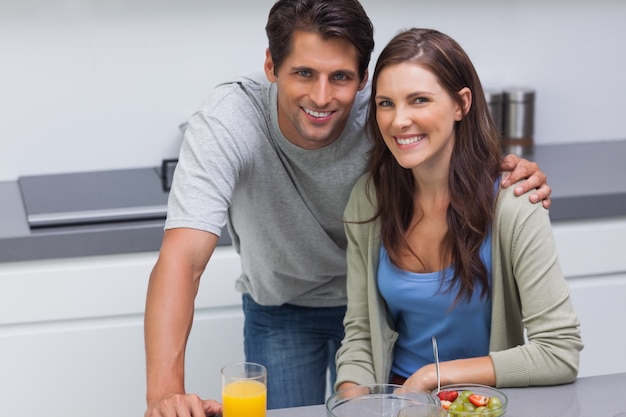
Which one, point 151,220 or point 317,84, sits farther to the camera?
point 151,220

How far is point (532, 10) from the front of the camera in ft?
9.46

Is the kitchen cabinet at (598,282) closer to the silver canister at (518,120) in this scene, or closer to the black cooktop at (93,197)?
the silver canister at (518,120)

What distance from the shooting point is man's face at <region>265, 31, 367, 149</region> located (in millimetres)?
1687

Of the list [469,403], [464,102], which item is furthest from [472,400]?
[464,102]

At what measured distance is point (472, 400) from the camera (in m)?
1.27

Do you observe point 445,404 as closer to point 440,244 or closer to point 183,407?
point 183,407

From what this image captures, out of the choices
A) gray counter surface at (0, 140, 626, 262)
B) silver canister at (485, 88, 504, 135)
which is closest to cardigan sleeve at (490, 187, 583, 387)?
gray counter surface at (0, 140, 626, 262)

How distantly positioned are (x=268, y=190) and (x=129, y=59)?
94 centimetres

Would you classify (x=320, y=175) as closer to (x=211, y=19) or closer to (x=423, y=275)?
(x=423, y=275)

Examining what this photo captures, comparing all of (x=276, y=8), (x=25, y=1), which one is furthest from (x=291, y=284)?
(x=25, y=1)

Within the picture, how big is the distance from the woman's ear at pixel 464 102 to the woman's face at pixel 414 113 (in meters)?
0.01

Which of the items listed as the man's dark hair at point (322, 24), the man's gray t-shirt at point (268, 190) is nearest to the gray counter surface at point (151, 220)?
the man's gray t-shirt at point (268, 190)

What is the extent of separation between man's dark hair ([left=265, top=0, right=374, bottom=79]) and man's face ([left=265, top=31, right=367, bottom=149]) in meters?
0.01

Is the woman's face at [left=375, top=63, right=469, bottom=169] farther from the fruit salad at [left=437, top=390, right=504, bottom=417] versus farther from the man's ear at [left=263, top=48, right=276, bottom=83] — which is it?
the fruit salad at [left=437, top=390, right=504, bottom=417]
